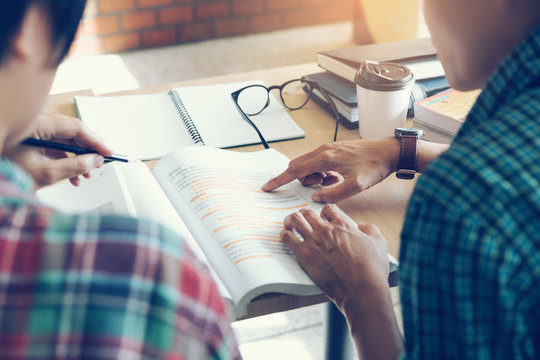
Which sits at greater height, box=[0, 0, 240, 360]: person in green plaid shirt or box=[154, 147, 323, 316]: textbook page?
box=[0, 0, 240, 360]: person in green plaid shirt

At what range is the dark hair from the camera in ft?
1.40

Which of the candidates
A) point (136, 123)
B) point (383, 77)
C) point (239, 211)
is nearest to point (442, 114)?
point (383, 77)

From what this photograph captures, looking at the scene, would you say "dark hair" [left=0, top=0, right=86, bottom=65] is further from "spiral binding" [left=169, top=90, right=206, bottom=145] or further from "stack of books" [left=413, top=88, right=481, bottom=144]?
"stack of books" [left=413, top=88, right=481, bottom=144]

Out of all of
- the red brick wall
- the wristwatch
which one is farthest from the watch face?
the red brick wall

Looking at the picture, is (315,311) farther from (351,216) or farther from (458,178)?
(458,178)

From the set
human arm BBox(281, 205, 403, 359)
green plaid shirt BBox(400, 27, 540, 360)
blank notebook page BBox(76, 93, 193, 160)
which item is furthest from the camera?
blank notebook page BBox(76, 93, 193, 160)

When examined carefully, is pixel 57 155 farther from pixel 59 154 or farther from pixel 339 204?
pixel 339 204

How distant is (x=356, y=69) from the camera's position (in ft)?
4.25

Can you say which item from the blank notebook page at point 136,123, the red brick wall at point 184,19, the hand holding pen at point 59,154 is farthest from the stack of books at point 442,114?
the red brick wall at point 184,19

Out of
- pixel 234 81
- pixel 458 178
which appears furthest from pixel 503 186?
pixel 234 81

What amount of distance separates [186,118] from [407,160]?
464 millimetres

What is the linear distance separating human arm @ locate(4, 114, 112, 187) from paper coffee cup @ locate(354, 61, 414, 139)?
480 mm

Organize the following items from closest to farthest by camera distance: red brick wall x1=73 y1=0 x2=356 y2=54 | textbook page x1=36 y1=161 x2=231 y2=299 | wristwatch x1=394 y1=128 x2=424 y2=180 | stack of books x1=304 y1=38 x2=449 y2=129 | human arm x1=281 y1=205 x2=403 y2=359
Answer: human arm x1=281 y1=205 x2=403 y2=359, textbook page x1=36 y1=161 x2=231 y2=299, wristwatch x1=394 y1=128 x2=424 y2=180, stack of books x1=304 y1=38 x2=449 y2=129, red brick wall x1=73 y1=0 x2=356 y2=54

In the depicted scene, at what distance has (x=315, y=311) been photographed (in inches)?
71.5
